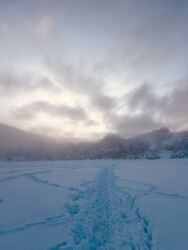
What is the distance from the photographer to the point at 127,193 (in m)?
10.4

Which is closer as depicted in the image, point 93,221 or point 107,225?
point 107,225

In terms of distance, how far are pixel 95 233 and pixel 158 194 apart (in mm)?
5166

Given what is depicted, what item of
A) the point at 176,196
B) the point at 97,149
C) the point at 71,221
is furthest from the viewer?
the point at 97,149

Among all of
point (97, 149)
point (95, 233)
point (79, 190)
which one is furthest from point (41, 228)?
point (97, 149)

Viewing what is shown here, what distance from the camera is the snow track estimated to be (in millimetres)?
5066

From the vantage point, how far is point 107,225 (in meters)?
6.19

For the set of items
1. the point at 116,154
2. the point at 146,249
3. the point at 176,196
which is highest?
the point at 116,154

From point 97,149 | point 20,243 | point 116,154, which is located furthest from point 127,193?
point 97,149

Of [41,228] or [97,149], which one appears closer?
[41,228]

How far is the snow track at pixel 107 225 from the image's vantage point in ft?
16.6

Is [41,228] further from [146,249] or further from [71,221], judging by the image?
[146,249]

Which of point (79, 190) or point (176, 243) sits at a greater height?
point (79, 190)

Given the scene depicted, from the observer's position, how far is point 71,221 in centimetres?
659

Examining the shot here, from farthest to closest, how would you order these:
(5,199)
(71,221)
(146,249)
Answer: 1. (5,199)
2. (71,221)
3. (146,249)
